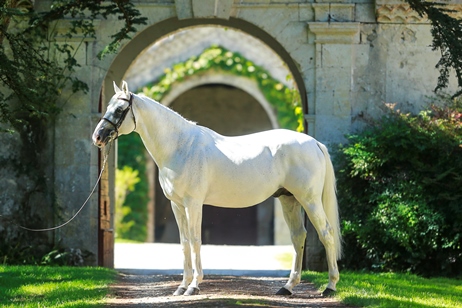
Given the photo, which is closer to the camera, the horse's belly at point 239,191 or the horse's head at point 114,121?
the horse's head at point 114,121

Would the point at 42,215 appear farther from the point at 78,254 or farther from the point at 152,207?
the point at 152,207

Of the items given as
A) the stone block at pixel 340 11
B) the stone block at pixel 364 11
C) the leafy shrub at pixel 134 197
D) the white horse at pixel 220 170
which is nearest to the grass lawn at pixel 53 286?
the white horse at pixel 220 170

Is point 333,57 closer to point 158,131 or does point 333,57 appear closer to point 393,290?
point 393,290

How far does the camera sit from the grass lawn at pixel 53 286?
911 centimetres

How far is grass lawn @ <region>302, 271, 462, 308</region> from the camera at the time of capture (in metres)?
9.05

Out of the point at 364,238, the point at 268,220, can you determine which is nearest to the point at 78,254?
the point at 364,238

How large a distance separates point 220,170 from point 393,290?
2.30 metres

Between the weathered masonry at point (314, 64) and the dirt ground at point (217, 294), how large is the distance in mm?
1958

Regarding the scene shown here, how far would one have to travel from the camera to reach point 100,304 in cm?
874

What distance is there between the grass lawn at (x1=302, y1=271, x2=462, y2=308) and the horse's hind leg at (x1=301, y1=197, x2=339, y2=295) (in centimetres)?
14

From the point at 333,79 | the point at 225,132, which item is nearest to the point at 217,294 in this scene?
the point at 333,79

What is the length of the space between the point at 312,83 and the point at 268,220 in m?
14.1

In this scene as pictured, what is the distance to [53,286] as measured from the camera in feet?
33.8

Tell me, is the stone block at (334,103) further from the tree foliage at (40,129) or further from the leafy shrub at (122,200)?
the leafy shrub at (122,200)
